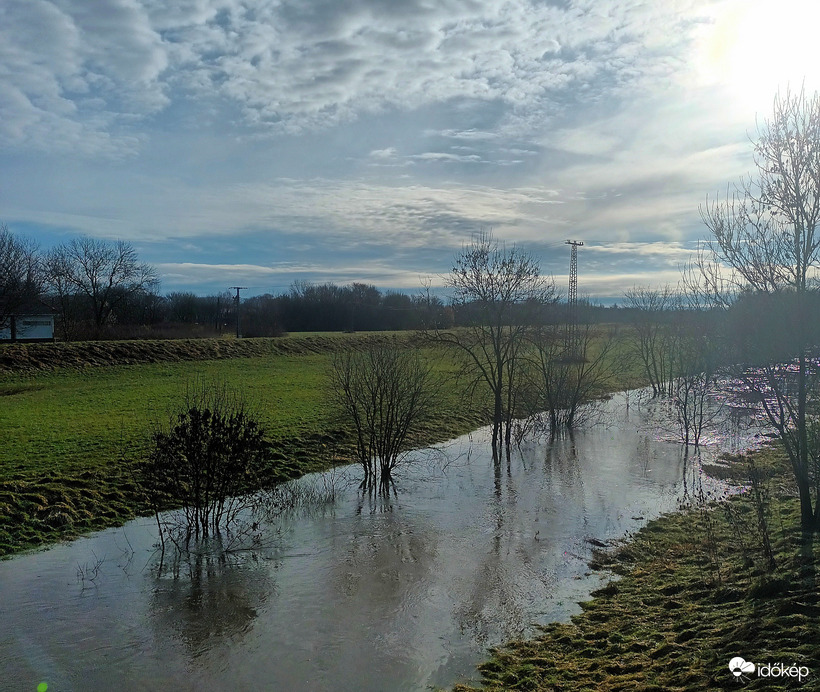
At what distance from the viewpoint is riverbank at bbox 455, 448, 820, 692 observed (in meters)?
5.78

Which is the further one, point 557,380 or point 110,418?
point 557,380

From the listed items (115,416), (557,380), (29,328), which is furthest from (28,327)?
(557,380)

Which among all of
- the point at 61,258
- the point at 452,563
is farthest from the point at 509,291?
the point at 61,258

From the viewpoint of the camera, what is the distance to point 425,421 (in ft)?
76.3

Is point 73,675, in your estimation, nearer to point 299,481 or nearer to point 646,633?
point 646,633

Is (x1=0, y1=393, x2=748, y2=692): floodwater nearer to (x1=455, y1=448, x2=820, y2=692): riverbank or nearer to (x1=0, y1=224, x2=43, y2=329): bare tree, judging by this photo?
(x1=455, y1=448, x2=820, y2=692): riverbank

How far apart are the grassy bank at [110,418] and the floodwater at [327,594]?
1.50 meters

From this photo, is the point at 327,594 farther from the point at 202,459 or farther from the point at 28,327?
the point at 28,327

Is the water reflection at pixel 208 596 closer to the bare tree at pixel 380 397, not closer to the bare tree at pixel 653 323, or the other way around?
the bare tree at pixel 380 397

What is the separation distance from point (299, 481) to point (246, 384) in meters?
16.0

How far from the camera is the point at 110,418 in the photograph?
20.8 metres

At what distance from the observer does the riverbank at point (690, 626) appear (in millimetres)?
5777

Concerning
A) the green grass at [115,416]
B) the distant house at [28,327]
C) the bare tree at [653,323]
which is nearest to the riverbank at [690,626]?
the green grass at [115,416]

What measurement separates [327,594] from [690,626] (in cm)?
500
